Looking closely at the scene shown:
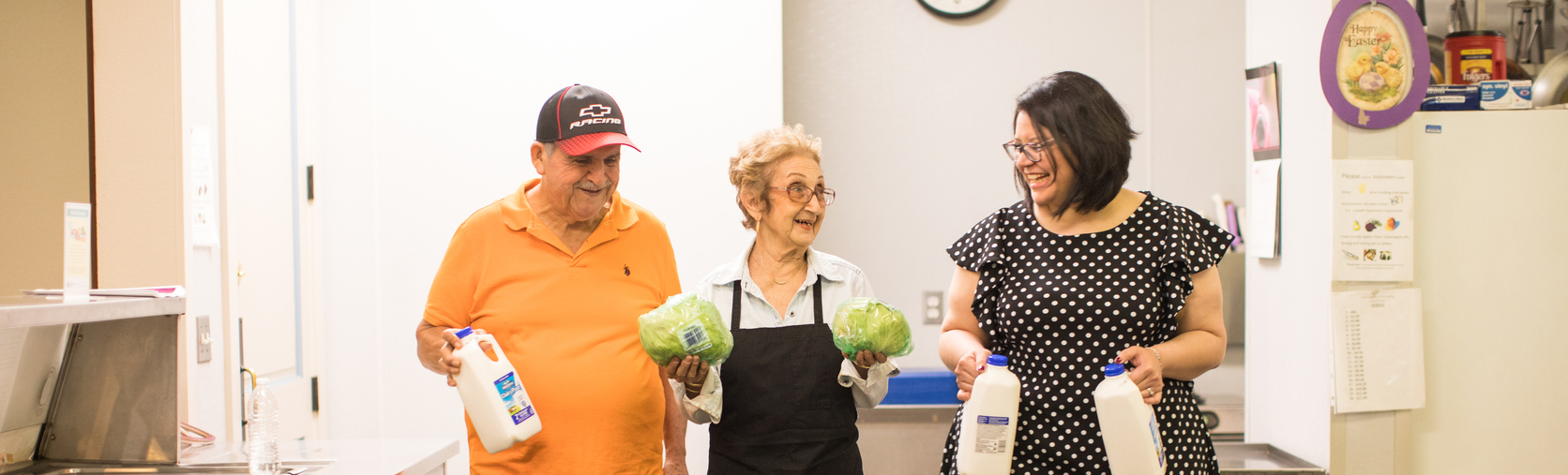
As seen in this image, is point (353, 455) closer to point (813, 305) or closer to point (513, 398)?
point (513, 398)

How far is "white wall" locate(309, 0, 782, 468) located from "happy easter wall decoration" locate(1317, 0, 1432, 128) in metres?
1.81

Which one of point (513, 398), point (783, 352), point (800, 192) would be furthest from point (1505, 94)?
point (513, 398)

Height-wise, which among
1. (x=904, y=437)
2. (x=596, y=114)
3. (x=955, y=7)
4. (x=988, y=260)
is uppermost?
(x=955, y=7)

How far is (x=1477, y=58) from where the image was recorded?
287cm

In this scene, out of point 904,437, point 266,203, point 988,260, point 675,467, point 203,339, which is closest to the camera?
point 988,260

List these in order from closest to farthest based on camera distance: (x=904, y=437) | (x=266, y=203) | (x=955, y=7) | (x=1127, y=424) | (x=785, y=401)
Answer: (x=1127, y=424), (x=785, y=401), (x=266, y=203), (x=904, y=437), (x=955, y=7)

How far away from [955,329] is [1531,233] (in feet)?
6.94

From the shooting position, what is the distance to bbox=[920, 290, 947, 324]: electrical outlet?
3.93m

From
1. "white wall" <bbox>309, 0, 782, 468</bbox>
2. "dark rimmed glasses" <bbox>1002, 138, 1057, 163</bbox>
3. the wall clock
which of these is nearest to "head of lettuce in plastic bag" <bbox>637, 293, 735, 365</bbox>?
"dark rimmed glasses" <bbox>1002, 138, 1057, 163</bbox>

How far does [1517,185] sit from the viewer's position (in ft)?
8.98

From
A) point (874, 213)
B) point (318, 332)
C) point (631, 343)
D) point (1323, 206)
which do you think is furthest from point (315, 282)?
point (1323, 206)

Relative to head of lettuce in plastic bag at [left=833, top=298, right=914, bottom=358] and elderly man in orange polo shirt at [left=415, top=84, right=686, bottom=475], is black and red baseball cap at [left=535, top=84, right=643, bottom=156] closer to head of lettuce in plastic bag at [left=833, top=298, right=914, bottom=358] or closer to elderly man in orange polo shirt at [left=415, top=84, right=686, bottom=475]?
elderly man in orange polo shirt at [left=415, top=84, right=686, bottom=475]

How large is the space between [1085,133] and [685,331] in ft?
3.04

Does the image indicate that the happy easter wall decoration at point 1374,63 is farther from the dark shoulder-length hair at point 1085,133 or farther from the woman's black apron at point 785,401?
the woman's black apron at point 785,401
